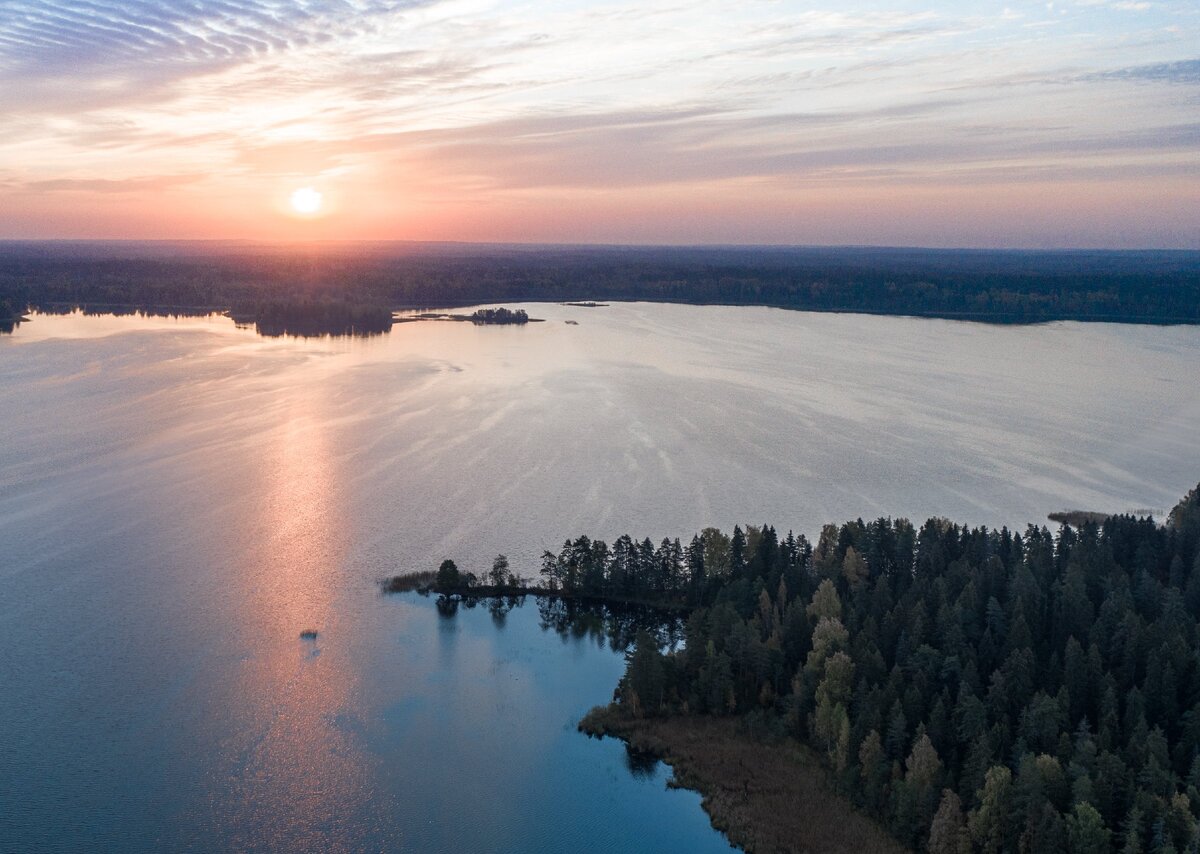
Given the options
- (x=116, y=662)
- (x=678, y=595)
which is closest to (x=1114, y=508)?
(x=678, y=595)

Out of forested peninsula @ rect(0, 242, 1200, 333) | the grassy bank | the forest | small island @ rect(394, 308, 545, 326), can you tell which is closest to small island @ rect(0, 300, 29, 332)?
forested peninsula @ rect(0, 242, 1200, 333)

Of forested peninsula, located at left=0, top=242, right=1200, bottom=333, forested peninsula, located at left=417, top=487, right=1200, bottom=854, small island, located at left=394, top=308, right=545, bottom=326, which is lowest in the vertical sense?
forested peninsula, located at left=417, top=487, right=1200, bottom=854

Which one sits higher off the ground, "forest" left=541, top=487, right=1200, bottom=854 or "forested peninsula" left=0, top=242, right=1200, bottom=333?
"forested peninsula" left=0, top=242, right=1200, bottom=333

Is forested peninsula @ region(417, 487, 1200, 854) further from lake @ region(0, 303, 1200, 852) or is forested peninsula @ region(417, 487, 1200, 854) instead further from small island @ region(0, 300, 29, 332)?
small island @ region(0, 300, 29, 332)

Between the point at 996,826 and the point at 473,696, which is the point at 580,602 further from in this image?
the point at 996,826

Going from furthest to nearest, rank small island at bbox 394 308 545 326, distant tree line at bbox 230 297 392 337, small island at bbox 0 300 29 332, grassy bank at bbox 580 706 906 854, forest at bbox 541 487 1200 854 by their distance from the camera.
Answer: small island at bbox 394 308 545 326 → distant tree line at bbox 230 297 392 337 → small island at bbox 0 300 29 332 → grassy bank at bbox 580 706 906 854 → forest at bbox 541 487 1200 854

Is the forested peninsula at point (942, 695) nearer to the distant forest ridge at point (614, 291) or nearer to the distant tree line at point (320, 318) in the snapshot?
the distant tree line at point (320, 318)
